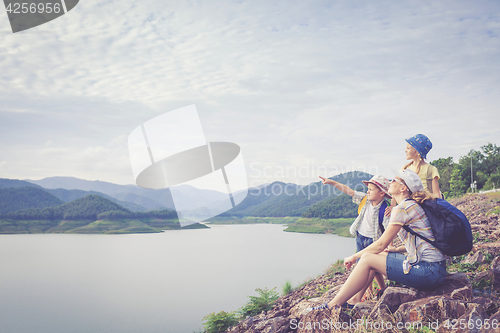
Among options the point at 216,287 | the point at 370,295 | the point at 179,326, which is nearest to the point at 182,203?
the point at 216,287

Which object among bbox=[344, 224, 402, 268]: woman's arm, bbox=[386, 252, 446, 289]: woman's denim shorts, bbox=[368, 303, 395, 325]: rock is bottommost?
bbox=[368, 303, 395, 325]: rock

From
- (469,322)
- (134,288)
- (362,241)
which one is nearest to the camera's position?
(469,322)

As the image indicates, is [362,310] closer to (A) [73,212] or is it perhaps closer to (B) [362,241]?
(B) [362,241]

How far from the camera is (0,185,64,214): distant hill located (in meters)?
126

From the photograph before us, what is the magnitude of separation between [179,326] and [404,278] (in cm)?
1220

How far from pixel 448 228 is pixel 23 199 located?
529 ft

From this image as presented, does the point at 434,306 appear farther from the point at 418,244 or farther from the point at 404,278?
the point at 418,244

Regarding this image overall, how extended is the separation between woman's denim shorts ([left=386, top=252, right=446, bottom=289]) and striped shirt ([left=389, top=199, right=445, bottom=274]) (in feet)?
0.24

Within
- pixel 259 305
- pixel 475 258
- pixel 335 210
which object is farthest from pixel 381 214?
pixel 335 210

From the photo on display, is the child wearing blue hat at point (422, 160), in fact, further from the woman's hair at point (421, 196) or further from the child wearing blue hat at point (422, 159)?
the woman's hair at point (421, 196)

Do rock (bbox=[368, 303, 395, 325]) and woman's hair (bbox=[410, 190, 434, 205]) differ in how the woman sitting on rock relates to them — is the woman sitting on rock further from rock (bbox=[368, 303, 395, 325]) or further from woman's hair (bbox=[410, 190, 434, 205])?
rock (bbox=[368, 303, 395, 325])

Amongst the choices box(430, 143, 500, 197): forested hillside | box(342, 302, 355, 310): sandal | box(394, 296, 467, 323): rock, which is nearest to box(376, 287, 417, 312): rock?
box(394, 296, 467, 323): rock

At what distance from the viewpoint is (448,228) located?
297 cm

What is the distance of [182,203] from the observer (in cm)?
2102
